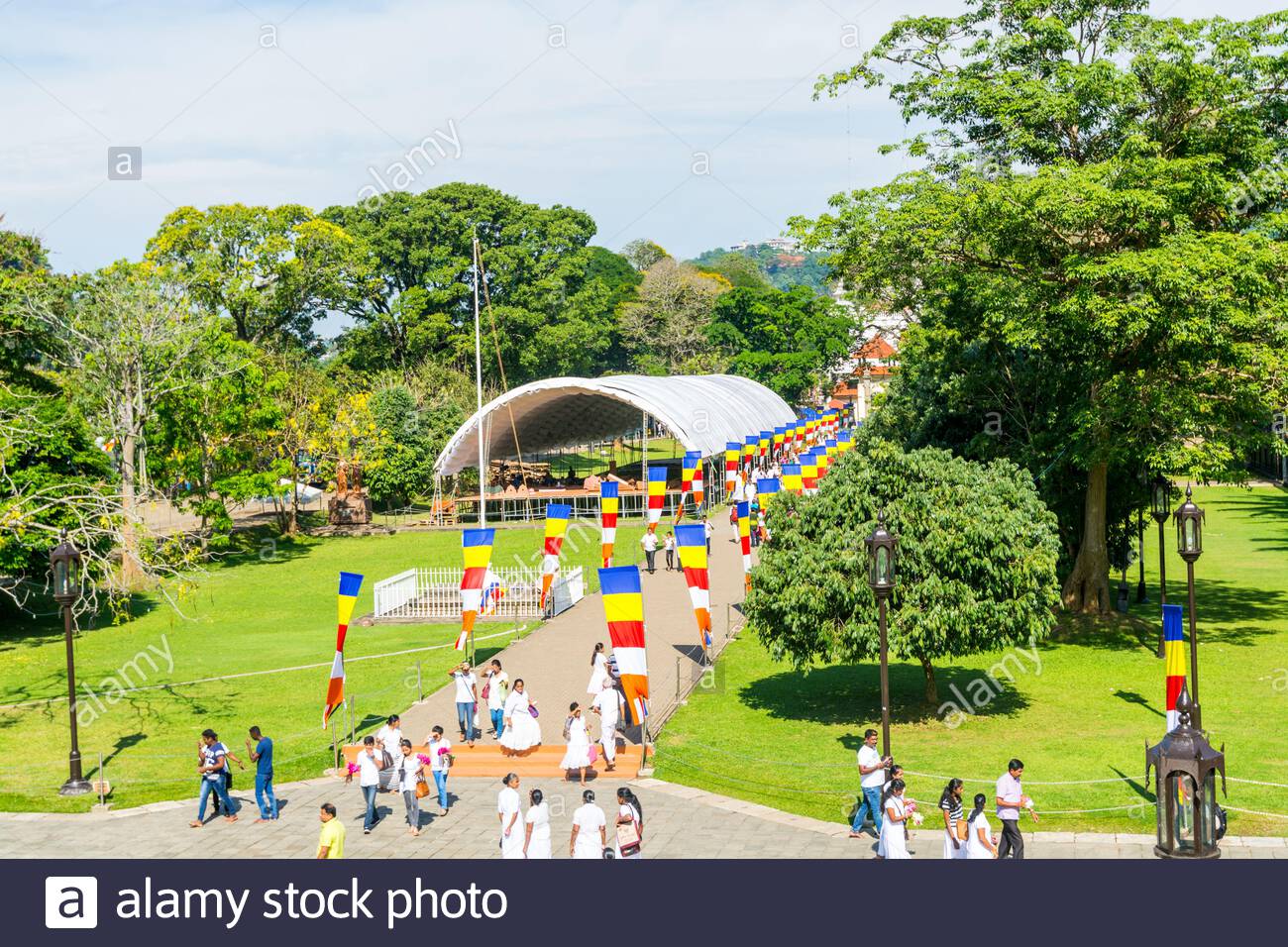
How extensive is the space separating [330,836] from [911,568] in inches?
437

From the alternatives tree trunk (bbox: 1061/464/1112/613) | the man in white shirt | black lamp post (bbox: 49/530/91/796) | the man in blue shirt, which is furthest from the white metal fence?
the man in blue shirt

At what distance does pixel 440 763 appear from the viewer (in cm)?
1906

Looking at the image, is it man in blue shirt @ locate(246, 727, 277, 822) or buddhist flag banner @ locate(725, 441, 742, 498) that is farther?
buddhist flag banner @ locate(725, 441, 742, 498)

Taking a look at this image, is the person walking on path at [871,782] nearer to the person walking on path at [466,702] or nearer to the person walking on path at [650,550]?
Answer: the person walking on path at [466,702]

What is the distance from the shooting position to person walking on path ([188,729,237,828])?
18812mm

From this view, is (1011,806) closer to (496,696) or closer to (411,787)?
(411,787)

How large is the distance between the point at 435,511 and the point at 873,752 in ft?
135

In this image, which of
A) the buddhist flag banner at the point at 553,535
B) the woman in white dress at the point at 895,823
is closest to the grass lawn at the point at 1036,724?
the woman in white dress at the point at 895,823

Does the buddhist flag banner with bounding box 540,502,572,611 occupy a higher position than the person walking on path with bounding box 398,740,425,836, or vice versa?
the buddhist flag banner with bounding box 540,502,572,611

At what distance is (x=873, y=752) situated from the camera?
17.4 meters

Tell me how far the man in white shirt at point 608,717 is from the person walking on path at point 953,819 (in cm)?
682

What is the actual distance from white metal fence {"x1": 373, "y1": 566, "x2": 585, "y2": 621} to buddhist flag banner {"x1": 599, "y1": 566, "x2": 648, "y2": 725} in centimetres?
1142

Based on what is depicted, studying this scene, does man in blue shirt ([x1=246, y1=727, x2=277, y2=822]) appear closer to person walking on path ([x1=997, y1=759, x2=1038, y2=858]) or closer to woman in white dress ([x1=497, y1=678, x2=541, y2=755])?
woman in white dress ([x1=497, y1=678, x2=541, y2=755])

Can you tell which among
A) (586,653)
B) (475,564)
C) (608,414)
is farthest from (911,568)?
(608,414)
